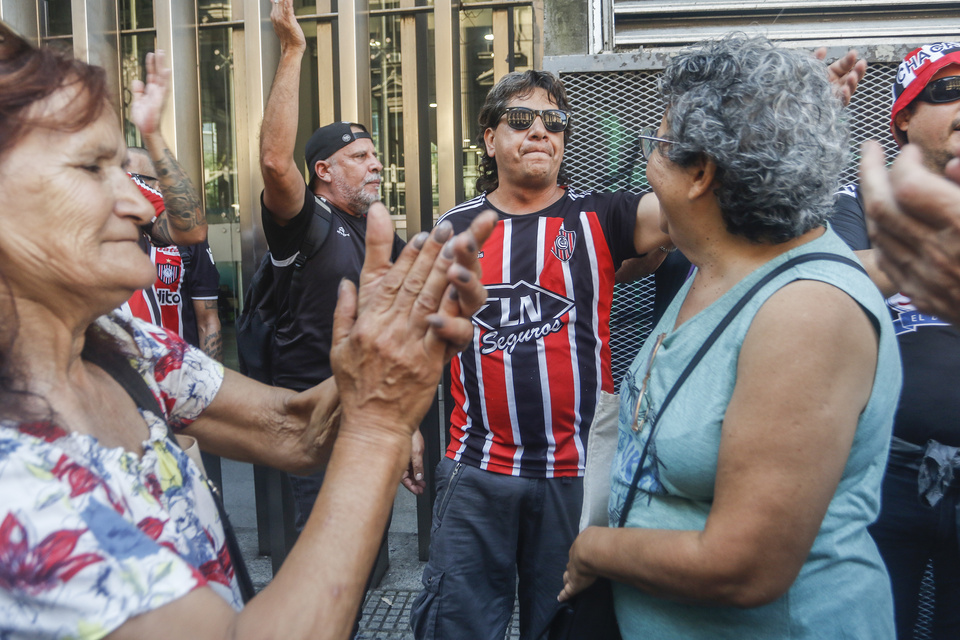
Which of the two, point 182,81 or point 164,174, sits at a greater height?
point 182,81

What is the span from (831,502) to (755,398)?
0.29 meters

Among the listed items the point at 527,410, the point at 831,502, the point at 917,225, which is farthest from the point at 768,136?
the point at 527,410

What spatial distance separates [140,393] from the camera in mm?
1213

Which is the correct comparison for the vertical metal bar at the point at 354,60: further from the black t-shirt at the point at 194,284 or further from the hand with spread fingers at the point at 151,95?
the hand with spread fingers at the point at 151,95

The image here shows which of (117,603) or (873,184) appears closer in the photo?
(117,603)

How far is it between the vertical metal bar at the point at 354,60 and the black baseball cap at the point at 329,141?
0.98 ft

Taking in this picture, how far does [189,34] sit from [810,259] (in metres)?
3.66

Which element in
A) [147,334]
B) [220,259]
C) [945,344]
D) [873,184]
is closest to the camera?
[873,184]

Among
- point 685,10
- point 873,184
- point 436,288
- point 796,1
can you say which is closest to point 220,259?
point 685,10

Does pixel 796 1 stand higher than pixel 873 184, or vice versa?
pixel 796 1

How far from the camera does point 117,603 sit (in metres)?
0.80

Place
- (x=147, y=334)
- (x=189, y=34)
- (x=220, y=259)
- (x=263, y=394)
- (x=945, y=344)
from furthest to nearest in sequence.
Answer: (x=220, y=259) → (x=189, y=34) → (x=945, y=344) → (x=263, y=394) → (x=147, y=334)

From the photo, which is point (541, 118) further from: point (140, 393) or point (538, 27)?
point (140, 393)

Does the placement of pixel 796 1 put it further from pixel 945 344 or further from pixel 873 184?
pixel 873 184
